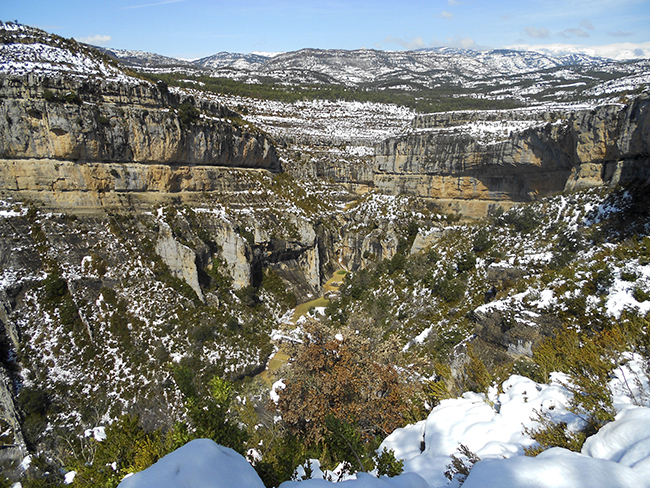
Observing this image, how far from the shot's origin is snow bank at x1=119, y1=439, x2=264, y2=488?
130 inches

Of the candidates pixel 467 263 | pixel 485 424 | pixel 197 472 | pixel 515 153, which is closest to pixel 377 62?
pixel 515 153

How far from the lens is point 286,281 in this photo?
34.4m

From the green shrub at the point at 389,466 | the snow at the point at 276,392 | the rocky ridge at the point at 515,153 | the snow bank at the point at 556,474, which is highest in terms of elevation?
the rocky ridge at the point at 515,153

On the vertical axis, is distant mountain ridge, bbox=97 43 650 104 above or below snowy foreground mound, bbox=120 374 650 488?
above

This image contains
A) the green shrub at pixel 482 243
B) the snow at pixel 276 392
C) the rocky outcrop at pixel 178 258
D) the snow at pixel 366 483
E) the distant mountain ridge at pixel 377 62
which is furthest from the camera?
the distant mountain ridge at pixel 377 62

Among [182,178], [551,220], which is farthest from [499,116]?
[182,178]

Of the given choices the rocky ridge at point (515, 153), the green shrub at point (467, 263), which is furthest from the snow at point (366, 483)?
the rocky ridge at point (515, 153)

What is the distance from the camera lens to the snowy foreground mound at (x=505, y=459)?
10.0 feet

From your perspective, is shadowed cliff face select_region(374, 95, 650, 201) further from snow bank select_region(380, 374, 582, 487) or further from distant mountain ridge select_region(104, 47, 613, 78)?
distant mountain ridge select_region(104, 47, 613, 78)

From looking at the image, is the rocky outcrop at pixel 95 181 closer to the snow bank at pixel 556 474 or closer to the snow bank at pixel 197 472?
the snow bank at pixel 197 472

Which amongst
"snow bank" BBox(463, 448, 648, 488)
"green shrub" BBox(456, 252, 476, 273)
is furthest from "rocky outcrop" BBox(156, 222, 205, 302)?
"snow bank" BBox(463, 448, 648, 488)

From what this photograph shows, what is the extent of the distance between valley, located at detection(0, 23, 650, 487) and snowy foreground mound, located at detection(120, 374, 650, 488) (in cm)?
14

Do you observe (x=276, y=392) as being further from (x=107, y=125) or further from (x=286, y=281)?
(x=107, y=125)

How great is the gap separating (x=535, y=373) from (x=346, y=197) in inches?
1673
